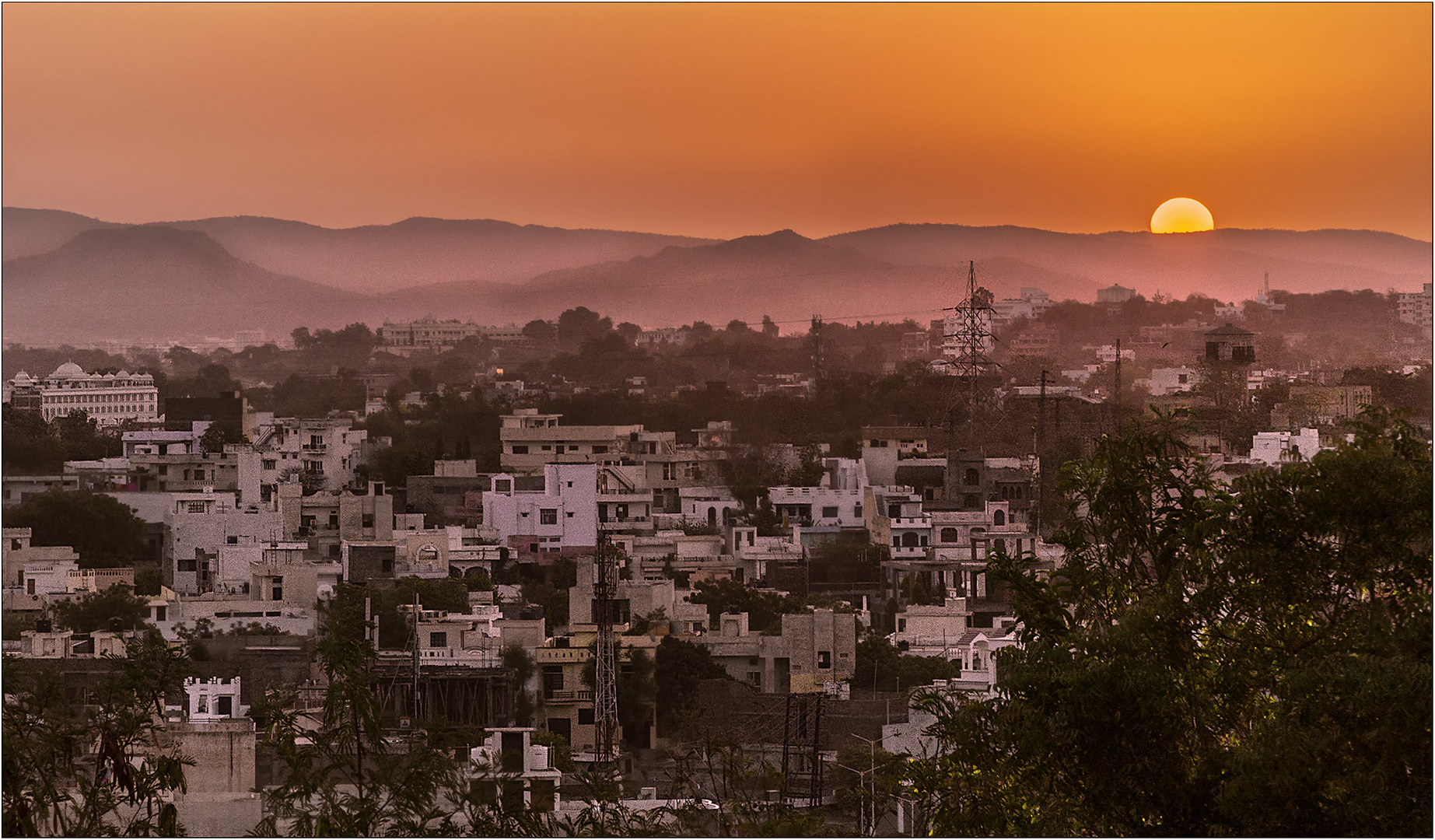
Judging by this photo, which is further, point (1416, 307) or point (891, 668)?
point (1416, 307)

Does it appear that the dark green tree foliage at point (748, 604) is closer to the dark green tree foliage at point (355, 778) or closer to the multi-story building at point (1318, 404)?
the multi-story building at point (1318, 404)

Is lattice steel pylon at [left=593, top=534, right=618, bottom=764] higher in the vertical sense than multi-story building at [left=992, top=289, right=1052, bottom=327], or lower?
lower

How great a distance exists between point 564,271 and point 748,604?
9.61 metres

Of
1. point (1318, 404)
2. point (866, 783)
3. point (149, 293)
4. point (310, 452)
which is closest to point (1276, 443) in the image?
point (1318, 404)

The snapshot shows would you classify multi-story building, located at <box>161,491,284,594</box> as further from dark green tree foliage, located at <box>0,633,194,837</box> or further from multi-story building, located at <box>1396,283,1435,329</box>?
multi-story building, located at <box>1396,283,1435,329</box>

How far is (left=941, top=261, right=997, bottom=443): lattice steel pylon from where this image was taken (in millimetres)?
13711

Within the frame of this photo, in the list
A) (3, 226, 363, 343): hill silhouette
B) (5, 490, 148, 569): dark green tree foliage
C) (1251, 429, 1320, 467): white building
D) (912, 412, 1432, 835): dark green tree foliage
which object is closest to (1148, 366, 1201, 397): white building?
(1251, 429, 1320, 467): white building

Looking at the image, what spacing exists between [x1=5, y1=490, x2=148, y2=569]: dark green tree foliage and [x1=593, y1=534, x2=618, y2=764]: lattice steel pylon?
3.42 meters

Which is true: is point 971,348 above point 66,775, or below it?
above

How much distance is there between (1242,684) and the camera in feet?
8.30

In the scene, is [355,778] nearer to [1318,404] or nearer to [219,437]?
[219,437]

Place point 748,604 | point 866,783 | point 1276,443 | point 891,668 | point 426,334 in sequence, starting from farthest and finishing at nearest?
1. point 426,334
2. point 1276,443
3. point 748,604
4. point 891,668
5. point 866,783

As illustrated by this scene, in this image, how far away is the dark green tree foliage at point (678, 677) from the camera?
22.8ft

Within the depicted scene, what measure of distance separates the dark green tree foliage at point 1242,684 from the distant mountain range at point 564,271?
11.4 meters
